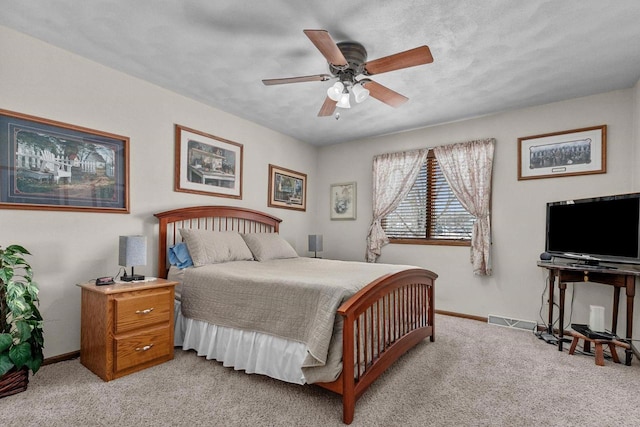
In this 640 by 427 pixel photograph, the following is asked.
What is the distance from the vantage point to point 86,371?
2.43 meters

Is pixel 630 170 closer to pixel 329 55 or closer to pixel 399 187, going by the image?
pixel 399 187

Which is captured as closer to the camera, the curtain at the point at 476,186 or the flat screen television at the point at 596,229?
the flat screen television at the point at 596,229

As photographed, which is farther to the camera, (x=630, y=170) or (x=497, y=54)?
(x=630, y=170)

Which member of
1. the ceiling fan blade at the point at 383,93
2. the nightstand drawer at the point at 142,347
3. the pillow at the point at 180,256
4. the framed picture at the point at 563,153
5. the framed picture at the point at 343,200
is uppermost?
the ceiling fan blade at the point at 383,93

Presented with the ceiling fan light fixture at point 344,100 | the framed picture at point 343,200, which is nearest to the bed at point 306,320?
the ceiling fan light fixture at point 344,100

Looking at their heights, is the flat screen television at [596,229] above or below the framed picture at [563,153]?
below

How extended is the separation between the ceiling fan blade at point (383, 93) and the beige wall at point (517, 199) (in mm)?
1870

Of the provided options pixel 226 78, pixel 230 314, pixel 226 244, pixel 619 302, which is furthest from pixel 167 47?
pixel 619 302

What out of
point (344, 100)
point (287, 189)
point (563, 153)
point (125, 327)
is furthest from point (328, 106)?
point (563, 153)

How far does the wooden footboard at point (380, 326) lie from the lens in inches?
74.6

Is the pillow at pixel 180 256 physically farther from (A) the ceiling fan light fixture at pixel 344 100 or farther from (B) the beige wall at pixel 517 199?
(B) the beige wall at pixel 517 199

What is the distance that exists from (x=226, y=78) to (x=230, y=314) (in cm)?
221

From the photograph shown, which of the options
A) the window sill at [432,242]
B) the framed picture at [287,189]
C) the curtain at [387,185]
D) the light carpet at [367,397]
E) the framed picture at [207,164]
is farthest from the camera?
the framed picture at [287,189]

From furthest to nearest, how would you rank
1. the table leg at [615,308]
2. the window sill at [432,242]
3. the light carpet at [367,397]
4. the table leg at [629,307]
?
the window sill at [432,242]
the table leg at [615,308]
the table leg at [629,307]
the light carpet at [367,397]
